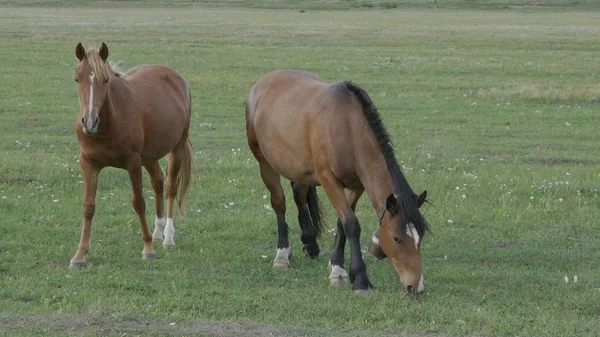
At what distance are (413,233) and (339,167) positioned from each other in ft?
3.53

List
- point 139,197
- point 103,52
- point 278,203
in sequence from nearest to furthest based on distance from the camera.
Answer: point 103,52 < point 139,197 < point 278,203

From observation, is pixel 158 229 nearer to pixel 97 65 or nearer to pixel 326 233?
pixel 326 233

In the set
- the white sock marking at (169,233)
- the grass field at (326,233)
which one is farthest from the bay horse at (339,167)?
the white sock marking at (169,233)

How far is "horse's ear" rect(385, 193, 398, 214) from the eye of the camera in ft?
27.6

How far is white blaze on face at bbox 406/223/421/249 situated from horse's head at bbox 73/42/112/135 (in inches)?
124

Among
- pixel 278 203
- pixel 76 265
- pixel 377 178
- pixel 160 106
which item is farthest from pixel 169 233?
pixel 377 178

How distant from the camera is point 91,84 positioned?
9.24m

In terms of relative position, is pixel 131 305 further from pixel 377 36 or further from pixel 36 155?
pixel 377 36

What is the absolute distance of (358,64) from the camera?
3222 centimetres

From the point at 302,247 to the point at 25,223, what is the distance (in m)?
3.38

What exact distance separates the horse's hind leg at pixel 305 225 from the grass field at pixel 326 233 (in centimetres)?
15

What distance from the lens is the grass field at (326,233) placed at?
786 centimetres

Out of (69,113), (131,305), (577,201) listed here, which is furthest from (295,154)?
(69,113)

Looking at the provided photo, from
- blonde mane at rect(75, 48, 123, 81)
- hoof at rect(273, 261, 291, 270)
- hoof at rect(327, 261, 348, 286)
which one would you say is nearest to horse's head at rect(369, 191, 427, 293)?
hoof at rect(327, 261, 348, 286)
